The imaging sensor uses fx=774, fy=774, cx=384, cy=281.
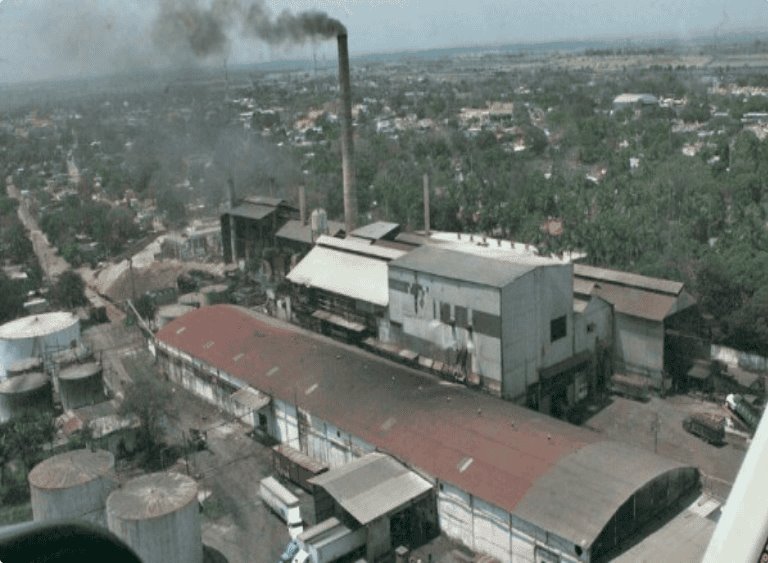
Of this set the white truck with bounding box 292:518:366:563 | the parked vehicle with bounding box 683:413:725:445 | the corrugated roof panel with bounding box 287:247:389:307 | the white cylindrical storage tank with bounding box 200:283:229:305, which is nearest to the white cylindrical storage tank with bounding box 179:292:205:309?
the white cylindrical storage tank with bounding box 200:283:229:305

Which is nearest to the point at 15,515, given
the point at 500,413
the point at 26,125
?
the point at 500,413

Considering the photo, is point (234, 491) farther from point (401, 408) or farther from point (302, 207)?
point (302, 207)

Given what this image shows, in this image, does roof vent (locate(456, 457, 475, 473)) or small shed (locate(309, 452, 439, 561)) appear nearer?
small shed (locate(309, 452, 439, 561))

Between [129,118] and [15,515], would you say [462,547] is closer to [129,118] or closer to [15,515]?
[15,515]

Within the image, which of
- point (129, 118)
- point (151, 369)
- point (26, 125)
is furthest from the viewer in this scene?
point (26, 125)

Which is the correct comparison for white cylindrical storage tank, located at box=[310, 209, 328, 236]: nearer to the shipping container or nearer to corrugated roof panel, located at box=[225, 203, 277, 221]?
corrugated roof panel, located at box=[225, 203, 277, 221]

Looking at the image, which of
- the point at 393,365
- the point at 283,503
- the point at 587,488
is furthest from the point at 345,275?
the point at 587,488
